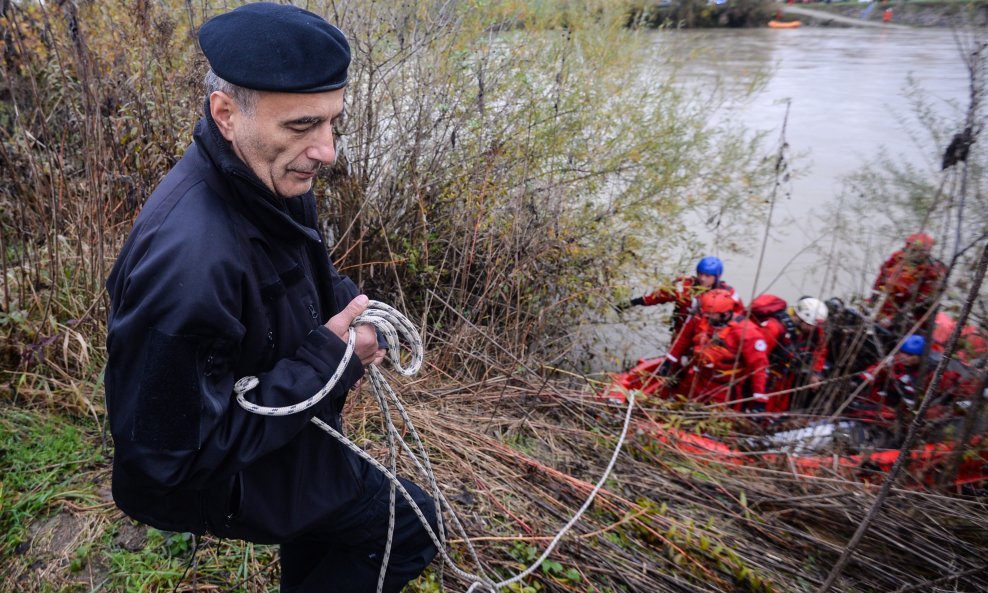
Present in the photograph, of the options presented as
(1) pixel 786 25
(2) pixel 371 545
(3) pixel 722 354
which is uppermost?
(1) pixel 786 25

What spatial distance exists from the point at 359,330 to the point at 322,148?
0.43 meters

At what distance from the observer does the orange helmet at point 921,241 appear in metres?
4.11

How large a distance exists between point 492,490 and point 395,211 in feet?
9.00

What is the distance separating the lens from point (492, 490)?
2.84 meters

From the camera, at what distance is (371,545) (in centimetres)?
174

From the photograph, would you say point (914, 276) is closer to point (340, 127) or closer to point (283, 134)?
point (340, 127)

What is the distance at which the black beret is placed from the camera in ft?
4.18

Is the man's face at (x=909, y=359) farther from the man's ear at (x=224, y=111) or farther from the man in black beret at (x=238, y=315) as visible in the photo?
the man's ear at (x=224, y=111)

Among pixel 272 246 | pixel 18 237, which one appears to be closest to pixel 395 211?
pixel 18 237

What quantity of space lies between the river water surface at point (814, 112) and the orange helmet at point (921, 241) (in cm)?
53

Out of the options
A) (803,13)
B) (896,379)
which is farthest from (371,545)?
(803,13)

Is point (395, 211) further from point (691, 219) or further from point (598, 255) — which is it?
point (691, 219)

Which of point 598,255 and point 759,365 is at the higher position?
point 598,255

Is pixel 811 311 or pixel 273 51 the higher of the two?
pixel 273 51
